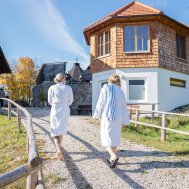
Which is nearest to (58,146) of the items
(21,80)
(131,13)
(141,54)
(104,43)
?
(141,54)

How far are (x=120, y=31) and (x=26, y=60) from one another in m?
40.0

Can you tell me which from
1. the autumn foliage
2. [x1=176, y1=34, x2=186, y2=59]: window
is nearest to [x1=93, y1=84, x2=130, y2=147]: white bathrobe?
[x1=176, y1=34, x2=186, y2=59]: window

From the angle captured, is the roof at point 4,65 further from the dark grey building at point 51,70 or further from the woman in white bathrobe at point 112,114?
the dark grey building at point 51,70

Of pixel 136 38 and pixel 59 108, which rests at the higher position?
pixel 136 38

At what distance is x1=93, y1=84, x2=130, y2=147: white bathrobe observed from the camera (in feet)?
21.6

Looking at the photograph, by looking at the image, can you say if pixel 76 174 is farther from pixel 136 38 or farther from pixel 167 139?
pixel 136 38

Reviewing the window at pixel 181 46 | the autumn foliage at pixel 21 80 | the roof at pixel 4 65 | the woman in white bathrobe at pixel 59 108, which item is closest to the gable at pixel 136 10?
the window at pixel 181 46

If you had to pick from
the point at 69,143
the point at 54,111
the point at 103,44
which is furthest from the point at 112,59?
the point at 54,111

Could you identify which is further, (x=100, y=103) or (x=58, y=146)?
(x=58, y=146)

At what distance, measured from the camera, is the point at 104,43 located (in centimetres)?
1948

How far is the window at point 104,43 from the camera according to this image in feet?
63.3

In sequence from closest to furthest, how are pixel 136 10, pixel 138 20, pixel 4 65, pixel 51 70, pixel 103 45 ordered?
pixel 138 20
pixel 136 10
pixel 103 45
pixel 4 65
pixel 51 70

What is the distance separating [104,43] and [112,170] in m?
14.0

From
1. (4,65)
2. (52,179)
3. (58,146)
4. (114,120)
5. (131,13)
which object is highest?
(131,13)
